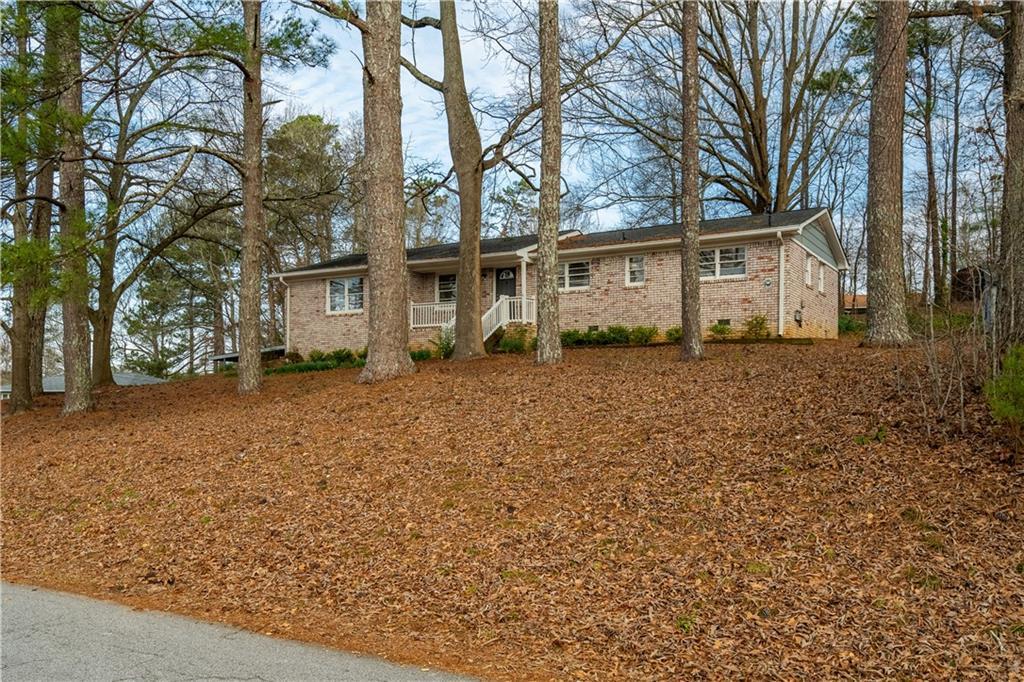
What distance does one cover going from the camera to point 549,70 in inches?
468

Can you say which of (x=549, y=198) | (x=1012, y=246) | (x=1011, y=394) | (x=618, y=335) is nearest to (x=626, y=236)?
(x=618, y=335)

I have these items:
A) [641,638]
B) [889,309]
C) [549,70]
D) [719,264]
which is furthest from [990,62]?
[641,638]

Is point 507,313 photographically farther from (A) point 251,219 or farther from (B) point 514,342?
(A) point 251,219

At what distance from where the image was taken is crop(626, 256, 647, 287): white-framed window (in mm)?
18469

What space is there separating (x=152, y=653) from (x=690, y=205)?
32.6ft

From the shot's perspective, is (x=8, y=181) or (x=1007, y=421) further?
(x=8, y=181)

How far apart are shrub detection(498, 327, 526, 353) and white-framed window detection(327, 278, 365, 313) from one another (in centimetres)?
571

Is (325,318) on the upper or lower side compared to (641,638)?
Result: upper

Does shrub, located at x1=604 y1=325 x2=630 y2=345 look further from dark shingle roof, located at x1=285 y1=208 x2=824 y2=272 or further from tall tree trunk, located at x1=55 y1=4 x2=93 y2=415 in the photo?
tall tree trunk, located at x1=55 y1=4 x2=93 y2=415

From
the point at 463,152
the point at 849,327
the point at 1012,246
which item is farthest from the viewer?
the point at 849,327

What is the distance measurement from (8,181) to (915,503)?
48.6ft

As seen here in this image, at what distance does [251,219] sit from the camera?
504 inches

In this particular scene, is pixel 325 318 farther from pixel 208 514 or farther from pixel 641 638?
pixel 641 638

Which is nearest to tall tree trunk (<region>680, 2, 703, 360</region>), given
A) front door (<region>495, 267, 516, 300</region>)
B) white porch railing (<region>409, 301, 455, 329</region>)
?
front door (<region>495, 267, 516, 300</region>)
